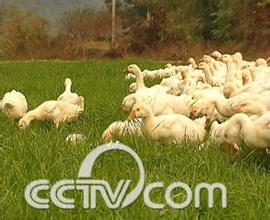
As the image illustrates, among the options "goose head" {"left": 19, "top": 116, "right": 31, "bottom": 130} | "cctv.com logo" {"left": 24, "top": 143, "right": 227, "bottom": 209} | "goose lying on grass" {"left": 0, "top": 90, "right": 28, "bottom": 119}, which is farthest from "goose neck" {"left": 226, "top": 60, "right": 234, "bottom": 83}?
"cctv.com logo" {"left": 24, "top": 143, "right": 227, "bottom": 209}

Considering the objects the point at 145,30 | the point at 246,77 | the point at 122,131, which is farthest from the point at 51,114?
the point at 145,30

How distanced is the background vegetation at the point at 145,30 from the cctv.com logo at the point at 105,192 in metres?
24.1

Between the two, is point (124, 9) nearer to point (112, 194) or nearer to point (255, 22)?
point (255, 22)

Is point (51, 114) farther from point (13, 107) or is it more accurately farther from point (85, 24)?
point (85, 24)

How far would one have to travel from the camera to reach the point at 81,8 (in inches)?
1805

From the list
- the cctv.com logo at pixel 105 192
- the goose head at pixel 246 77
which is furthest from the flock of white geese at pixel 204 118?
the cctv.com logo at pixel 105 192

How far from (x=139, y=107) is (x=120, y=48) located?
93.2ft

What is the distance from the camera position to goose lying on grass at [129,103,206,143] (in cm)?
511

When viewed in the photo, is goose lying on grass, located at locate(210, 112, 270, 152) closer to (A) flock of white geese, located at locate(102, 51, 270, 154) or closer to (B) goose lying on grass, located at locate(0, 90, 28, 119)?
(A) flock of white geese, located at locate(102, 51, 270, 154)

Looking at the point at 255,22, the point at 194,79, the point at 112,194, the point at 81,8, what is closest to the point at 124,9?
the point at 81,8

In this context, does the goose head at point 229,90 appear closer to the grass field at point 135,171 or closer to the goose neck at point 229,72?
the grass field at point 135,171

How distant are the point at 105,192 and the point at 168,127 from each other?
1.63 meters

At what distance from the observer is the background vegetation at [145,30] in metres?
30.1

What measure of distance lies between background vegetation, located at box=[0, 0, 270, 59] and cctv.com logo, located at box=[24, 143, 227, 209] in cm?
2415
